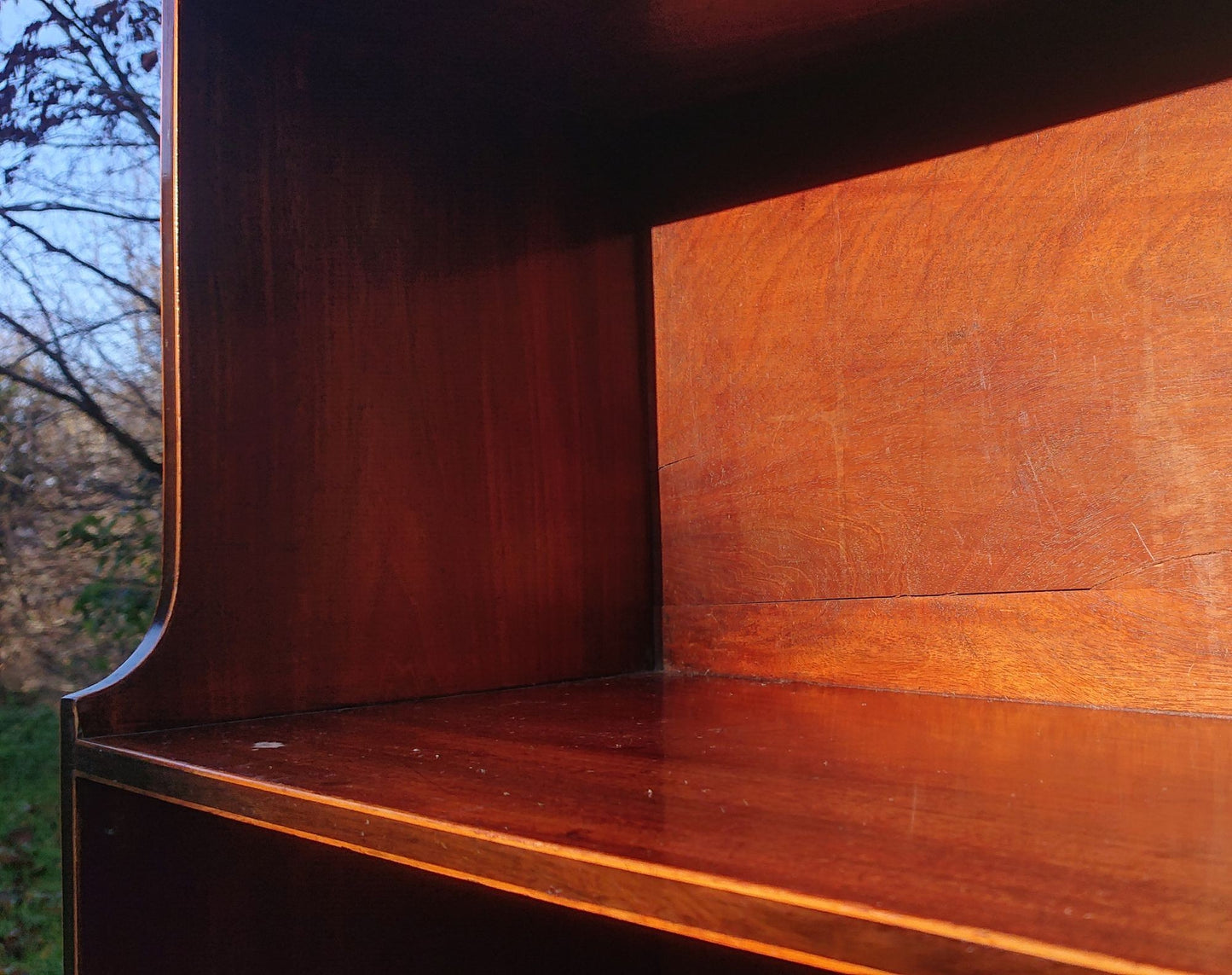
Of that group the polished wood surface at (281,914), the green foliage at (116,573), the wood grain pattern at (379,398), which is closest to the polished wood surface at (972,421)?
the wood grain pattern at (379,398)

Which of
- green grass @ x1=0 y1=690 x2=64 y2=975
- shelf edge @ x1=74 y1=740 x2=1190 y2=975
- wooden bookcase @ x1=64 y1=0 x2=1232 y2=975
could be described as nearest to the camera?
shelf edge @ x1=74 y1=740 x2=1190 y2=975

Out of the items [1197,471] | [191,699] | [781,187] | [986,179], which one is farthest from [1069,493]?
[191,699]

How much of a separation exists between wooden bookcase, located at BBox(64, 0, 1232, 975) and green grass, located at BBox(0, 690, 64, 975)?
1.71m

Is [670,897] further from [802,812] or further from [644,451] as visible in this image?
[644,451]

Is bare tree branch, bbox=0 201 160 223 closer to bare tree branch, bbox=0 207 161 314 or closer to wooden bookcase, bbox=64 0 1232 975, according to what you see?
bare tree branch, bbox=0 207 161 314

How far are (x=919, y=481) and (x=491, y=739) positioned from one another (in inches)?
18.3

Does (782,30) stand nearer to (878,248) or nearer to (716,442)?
(878,248)

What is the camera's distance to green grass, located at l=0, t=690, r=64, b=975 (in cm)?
231

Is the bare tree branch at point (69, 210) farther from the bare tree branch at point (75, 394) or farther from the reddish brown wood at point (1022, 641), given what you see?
the reddish brown wood at point (1022, 641)

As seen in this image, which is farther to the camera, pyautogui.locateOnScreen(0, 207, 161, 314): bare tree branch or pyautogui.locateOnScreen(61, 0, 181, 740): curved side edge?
pyautogui.locateOnScreen(0, 207, 161, 314): bare tree branch

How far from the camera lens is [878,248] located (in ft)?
3.28

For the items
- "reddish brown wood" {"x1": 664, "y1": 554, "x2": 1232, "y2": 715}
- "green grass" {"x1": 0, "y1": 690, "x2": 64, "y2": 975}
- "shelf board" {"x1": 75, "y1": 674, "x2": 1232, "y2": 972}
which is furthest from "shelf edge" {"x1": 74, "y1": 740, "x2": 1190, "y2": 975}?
"green grass" {"x1": 0, "y1": 690, "x2": 64, "y2": 975}

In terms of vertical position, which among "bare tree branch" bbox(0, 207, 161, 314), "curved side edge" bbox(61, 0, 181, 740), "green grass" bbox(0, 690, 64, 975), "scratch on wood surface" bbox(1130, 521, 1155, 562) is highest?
"bare tree branch" bbox(0, 207, 161, 314)

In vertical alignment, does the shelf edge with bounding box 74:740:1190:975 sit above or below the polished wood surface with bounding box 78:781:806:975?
above
